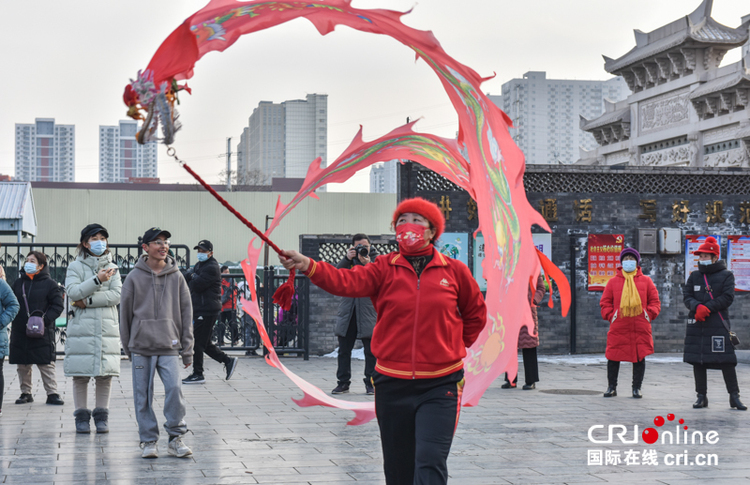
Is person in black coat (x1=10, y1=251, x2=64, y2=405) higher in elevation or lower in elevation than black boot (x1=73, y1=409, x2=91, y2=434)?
higher

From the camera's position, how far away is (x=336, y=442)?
7207 millimetres

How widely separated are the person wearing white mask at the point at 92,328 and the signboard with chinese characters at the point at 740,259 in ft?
39.0

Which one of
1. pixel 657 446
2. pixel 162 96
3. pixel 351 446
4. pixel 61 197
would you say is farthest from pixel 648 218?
pixel 61 197

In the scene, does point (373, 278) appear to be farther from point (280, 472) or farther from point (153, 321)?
point (153, 321)

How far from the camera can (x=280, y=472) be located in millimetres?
6047

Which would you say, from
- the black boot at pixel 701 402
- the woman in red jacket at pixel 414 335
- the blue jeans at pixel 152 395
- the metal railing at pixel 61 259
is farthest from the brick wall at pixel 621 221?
the woman in red jacket at pixel 414 335

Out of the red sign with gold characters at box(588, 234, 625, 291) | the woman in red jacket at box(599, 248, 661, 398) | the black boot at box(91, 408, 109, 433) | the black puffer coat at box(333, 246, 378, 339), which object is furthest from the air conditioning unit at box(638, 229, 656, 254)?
the black boot at box(91, 408, 109, 433)

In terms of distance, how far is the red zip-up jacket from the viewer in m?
4.36

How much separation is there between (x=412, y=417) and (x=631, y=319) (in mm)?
6660

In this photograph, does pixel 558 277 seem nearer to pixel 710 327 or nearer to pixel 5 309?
pixel 710 327

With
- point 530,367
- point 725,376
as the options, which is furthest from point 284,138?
point 725,376

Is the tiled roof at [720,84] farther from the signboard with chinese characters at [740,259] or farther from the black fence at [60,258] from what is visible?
the black fence at [60,258]

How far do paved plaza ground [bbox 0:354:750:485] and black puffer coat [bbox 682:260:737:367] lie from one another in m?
0.60

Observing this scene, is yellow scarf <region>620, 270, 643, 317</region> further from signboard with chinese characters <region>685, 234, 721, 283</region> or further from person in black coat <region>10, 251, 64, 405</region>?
person in black coat <region>10, 251, 64, 405</region>
